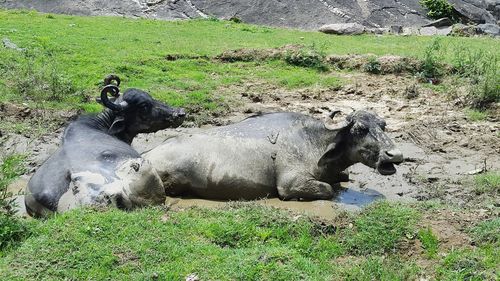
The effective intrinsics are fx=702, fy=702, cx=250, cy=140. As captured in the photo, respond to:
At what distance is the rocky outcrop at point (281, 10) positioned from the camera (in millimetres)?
31141

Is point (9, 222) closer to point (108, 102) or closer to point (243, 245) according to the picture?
point (243, 245)

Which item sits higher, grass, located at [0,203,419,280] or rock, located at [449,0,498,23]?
grass, located at [0,203,419,280]

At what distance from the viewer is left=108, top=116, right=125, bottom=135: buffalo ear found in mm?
8555

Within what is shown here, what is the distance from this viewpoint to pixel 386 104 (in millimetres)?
12570

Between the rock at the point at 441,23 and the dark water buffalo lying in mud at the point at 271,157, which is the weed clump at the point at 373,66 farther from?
the rock at the point at 441,23

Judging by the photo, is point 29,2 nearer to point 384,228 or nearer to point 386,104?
point 386,104

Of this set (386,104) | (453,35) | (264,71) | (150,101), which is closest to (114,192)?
(150,101)

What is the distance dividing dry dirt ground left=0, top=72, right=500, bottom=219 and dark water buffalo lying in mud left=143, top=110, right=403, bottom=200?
214mm

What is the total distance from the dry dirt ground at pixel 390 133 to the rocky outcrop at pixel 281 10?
17751 millimetres

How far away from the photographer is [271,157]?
26.7ft

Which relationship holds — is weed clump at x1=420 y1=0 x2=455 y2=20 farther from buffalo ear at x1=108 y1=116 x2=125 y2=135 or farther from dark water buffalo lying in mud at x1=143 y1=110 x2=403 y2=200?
buffalo ear at x1=108 y1=116 x2=125 y2=135

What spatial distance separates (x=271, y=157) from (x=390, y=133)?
3.40 m

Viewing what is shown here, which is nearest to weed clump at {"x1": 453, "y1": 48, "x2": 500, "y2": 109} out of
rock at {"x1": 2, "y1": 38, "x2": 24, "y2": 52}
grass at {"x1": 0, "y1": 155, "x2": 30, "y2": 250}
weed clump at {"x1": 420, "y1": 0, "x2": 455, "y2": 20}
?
grass at {"x1": 0, "y1": 155, "x2": 30, "y2": 250}

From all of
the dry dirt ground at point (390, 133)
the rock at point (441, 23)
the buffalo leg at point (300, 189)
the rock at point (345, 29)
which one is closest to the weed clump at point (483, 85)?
the dry dirt ground at point (390, 133)
